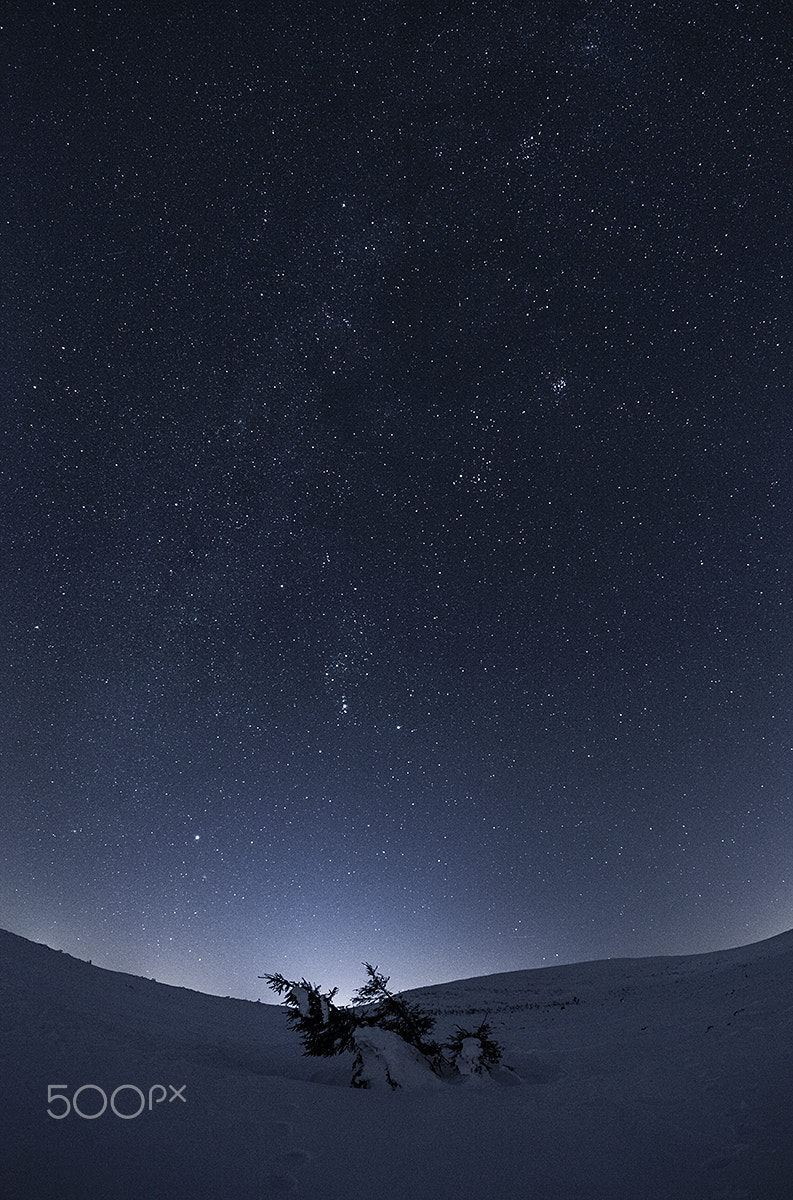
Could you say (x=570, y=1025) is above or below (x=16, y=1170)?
below

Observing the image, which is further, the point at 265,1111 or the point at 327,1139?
the point at 265,1111

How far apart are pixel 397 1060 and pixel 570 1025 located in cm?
700

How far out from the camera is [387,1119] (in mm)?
5945

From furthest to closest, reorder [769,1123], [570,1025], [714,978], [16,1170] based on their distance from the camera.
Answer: [714,978] → [570,1025] → [769,1123] → [16,1170]

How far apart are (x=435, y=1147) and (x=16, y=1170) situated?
3.27 meters

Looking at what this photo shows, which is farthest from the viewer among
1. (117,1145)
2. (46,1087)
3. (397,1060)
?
(397,1060)

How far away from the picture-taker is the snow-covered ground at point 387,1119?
466cm

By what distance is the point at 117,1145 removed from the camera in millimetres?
4840

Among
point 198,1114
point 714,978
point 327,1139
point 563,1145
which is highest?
point 198,1114

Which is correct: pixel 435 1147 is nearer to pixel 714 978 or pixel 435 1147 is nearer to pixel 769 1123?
pixel 769 1123

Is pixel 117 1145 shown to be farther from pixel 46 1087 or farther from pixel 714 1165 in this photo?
pixel 714 1165

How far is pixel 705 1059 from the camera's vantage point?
7.28 meters

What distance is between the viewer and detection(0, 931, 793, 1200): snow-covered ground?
15.3ft

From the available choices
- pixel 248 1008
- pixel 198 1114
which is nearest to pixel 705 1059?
pixel 198 1114
